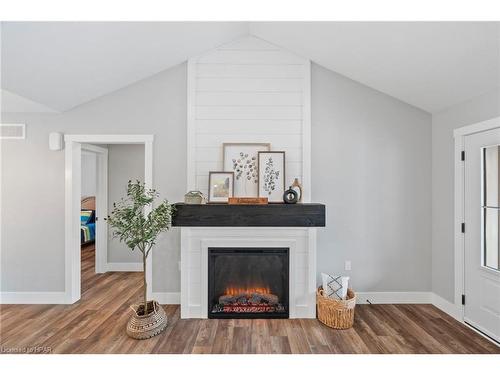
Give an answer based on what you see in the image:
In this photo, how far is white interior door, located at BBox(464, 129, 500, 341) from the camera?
248 cm

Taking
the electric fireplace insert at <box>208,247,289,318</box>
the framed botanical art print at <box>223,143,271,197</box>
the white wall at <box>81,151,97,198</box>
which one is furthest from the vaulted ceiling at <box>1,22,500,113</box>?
the white wall at <box>81,151,97,198</box>

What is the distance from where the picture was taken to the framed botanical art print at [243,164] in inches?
123

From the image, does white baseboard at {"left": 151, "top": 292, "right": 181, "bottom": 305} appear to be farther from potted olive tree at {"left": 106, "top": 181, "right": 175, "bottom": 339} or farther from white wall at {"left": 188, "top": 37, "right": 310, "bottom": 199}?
white wall at {"left": 188, "top": 37, "right": 310, "bottom": 199}

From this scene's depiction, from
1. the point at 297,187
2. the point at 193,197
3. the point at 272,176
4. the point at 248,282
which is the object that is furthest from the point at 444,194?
the point at 193,197

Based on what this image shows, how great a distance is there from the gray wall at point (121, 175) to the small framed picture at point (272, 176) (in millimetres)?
2320

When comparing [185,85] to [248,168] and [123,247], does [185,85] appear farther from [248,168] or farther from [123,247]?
[123,247]

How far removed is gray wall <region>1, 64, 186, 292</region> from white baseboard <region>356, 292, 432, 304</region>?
214 cm

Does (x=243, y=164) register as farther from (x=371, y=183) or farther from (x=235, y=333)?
(x=235, y=333)

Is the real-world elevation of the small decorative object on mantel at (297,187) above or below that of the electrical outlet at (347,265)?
above

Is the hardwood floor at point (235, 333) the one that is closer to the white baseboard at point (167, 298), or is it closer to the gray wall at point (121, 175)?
the white baseboard at point (167, 298)
